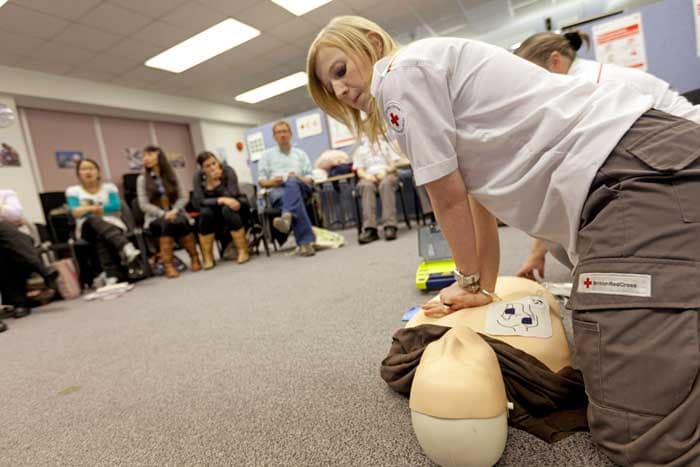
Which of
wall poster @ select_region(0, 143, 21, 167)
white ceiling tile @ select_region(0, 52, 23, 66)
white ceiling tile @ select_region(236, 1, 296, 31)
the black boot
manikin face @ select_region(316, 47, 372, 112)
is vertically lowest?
the black boot

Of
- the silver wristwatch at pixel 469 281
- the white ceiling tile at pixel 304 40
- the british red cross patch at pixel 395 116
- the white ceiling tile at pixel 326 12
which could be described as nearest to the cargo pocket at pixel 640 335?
the silver wristwatch at pixel 469 281

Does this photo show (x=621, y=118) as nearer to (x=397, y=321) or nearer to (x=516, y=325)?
(x=516, y=325)

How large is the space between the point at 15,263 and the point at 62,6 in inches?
104

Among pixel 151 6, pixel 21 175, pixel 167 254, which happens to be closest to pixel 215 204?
pixel 167 254

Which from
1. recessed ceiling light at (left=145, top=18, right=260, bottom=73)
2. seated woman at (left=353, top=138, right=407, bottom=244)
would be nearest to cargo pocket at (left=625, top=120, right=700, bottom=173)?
seated woman at (left=353, top=138, right=407, bottom=244)

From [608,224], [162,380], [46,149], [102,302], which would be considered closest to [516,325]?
[608,224]

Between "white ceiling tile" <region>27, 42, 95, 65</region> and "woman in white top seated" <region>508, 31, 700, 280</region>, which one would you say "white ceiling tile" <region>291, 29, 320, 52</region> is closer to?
"white ceiling tile" <region>27, 42, 95, 65</region>

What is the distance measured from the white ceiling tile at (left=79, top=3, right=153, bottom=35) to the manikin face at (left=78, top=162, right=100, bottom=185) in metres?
1.73

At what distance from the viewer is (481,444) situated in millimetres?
479

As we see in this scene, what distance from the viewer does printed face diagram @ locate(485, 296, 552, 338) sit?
27.3 inches

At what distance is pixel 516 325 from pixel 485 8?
19.7 feet

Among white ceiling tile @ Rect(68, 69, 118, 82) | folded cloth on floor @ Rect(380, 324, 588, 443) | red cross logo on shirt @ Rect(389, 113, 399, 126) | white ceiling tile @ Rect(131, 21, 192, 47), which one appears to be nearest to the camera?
folded cloth on floor @ Rect(380, 324, 588, 443)

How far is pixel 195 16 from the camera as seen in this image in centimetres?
407

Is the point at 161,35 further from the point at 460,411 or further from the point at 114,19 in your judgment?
the point at 460,411
